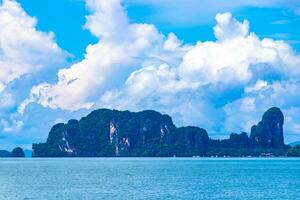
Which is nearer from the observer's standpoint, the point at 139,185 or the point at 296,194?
the point at 296,194

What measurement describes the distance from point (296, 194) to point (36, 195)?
150 feet

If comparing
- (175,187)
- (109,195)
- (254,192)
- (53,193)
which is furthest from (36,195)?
(254,192)

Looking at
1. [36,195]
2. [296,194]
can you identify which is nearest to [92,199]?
[36,195]

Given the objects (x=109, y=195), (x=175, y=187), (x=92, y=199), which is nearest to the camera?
(x=92, y=199)

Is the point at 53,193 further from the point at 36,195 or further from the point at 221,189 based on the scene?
the point at 221,189

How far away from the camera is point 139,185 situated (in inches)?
5098

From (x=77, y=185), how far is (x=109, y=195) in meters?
24.7

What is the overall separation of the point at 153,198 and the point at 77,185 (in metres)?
31.4

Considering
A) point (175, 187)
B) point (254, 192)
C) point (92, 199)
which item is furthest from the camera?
point (175, 187)

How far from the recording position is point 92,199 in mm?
99625

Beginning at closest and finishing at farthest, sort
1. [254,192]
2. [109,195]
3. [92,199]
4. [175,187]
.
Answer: [92,199] < [109,195] < [254,192] < [175,187]

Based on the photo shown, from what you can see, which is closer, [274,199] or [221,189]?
[274,199]

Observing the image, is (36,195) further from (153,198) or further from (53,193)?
(153,198)

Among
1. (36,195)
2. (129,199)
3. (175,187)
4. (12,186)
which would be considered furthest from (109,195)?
(12,186)
